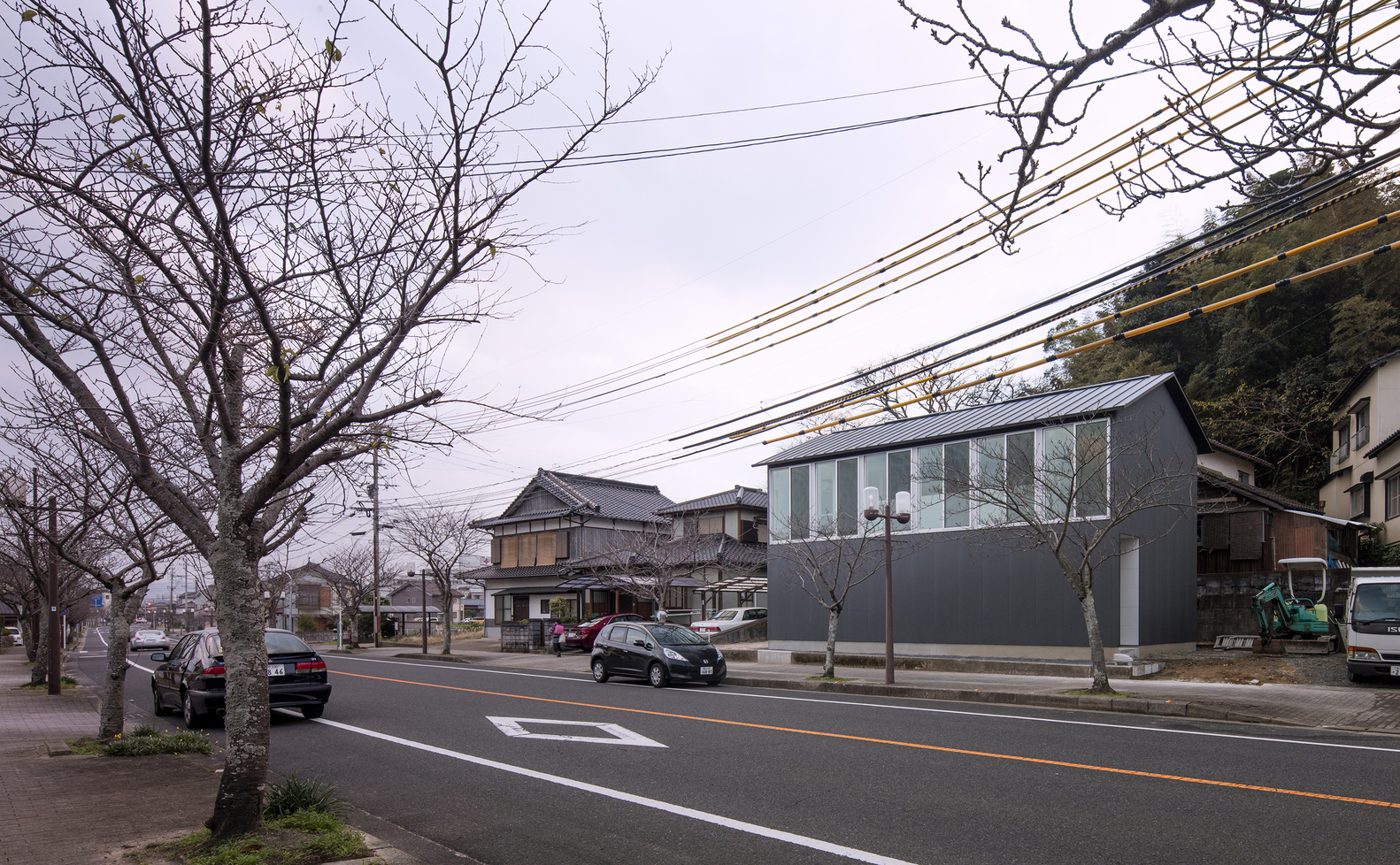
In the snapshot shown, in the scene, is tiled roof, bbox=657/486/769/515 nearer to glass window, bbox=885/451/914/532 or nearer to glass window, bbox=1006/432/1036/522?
glass window, bbox=885/451/914/532

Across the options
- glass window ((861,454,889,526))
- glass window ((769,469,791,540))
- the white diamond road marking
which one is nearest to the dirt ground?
glass window ((861,454,889,526))

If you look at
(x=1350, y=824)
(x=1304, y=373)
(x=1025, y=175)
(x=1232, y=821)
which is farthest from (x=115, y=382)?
(x=1304, y=373)

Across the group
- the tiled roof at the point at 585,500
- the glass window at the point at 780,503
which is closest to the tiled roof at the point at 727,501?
the tiled roof at the point at 585,500

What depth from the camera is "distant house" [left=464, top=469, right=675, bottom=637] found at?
138 feet

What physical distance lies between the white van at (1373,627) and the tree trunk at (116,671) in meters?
19.6

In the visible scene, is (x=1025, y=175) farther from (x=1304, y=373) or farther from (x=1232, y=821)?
(x=1304, y=373)

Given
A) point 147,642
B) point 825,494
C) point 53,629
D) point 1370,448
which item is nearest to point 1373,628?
point 825,494

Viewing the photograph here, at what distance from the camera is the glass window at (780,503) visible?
83.3ft

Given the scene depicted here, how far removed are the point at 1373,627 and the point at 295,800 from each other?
1730 centimetres

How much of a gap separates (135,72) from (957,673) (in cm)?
1912

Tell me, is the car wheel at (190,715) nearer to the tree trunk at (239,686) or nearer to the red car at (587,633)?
the tree trunk at (239,686)

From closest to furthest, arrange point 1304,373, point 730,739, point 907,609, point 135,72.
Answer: point 135,72
point 730,739
point 907,609
point 1304,373

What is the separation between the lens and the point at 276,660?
541 inches

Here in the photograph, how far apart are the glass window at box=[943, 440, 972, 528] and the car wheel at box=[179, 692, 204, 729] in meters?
16.3
